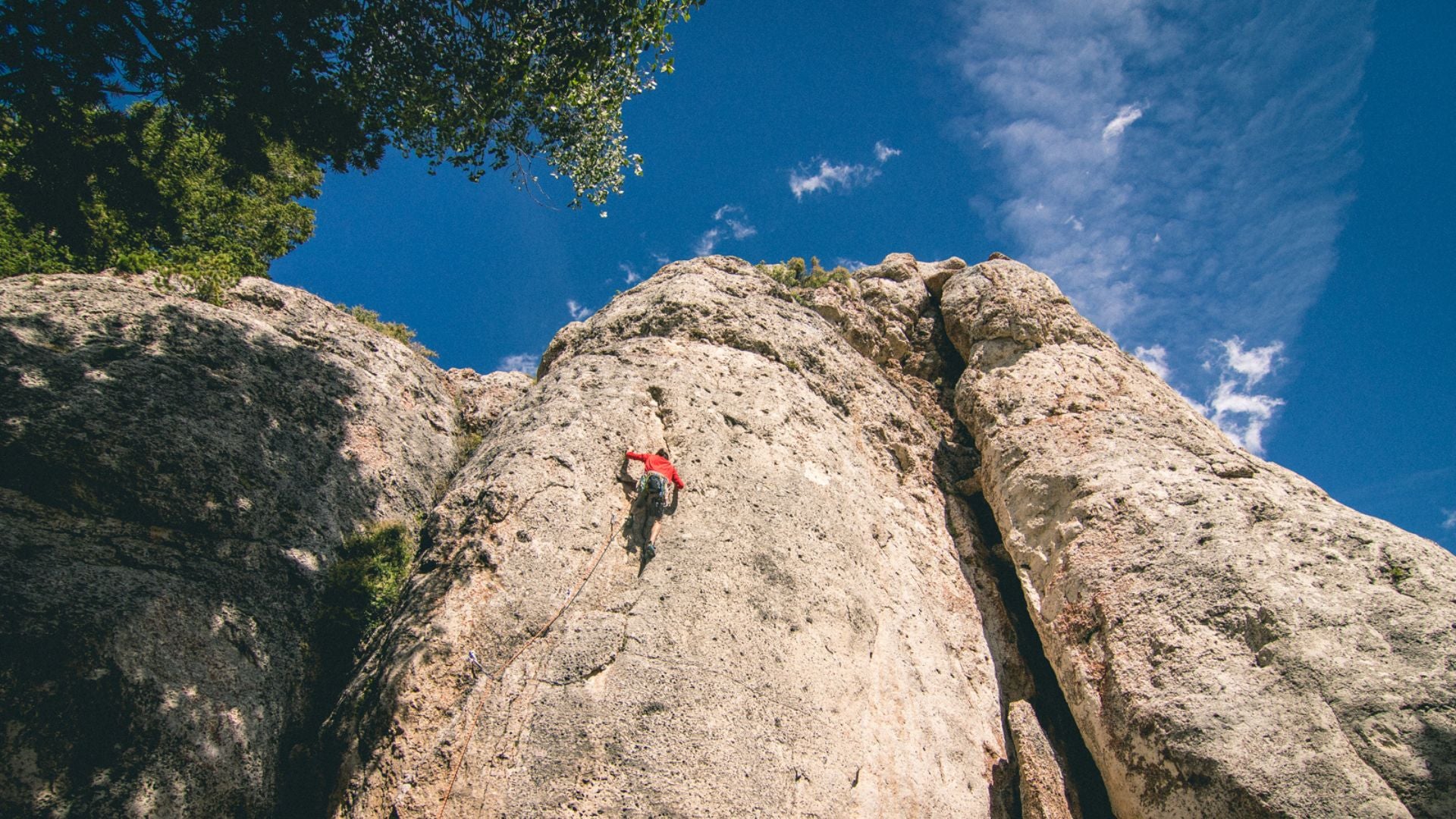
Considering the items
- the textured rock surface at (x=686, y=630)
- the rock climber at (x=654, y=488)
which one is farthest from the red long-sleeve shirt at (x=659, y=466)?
the textured rock surface at (x=686, y=630)

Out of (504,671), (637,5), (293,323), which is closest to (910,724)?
(504,671)

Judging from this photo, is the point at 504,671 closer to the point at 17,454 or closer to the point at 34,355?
the point at 17,454

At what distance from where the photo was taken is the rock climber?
772 centimetres

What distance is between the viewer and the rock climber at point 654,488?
7.72 metres

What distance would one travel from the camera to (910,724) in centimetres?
726

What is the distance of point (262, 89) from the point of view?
7820 mm

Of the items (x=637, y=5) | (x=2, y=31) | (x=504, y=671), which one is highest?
(x=637, y=5)

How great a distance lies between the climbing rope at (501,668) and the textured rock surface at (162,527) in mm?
1641

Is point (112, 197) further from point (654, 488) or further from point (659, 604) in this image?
point (659, 604)

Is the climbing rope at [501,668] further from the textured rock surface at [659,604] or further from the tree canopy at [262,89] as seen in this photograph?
the tree canopy at [262,89]

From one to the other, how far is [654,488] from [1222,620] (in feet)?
21.0

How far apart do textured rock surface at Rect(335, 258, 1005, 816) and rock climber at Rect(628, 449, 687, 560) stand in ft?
0.56

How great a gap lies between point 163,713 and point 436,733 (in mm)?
1971

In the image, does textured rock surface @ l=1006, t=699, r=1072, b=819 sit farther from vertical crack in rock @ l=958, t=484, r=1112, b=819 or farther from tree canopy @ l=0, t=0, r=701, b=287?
tree canopy @ l=0, t=0, r=701, b=287
